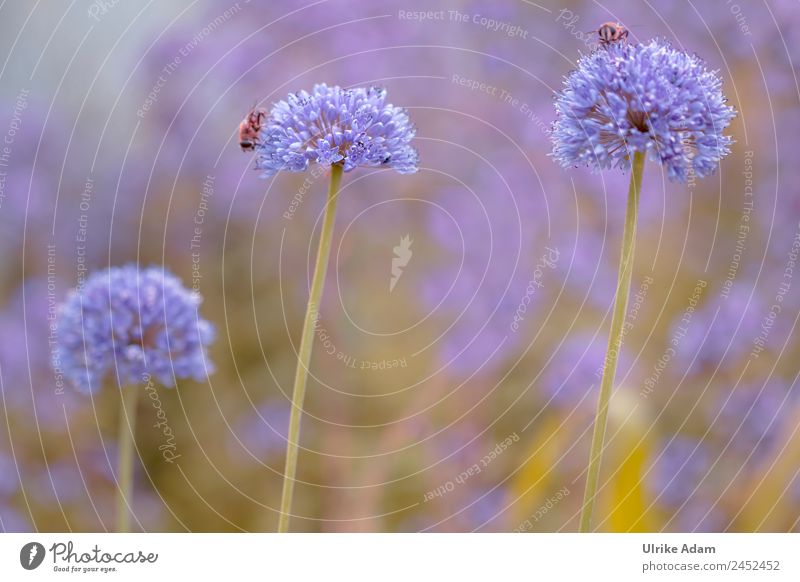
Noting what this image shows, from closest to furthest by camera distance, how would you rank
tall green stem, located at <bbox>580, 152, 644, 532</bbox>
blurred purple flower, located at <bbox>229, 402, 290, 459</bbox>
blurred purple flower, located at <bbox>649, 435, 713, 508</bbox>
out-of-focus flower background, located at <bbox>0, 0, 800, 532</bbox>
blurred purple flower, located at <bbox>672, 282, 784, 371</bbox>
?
tall green stem, located at <bbox>580, 152, 644, 532</bbox> < blurred purple flower, located at <bbox>649, 435, 713, 508</bbox> < blurred purple flower, located at <bbox>672, 282, 784, 371</bbox> < out-of-focus flower background, located at <bbox>0, 0, 800, 532</bbox> < blurred purple flower, located at <bbox>229, 402, 290, 459</bbox>

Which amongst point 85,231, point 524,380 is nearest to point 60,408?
point 85,231

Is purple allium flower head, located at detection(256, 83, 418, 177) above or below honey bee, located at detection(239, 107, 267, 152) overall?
below

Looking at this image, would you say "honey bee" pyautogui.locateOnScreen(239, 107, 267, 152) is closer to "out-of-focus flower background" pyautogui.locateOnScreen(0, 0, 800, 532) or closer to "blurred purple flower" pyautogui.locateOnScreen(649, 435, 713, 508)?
"out-of-focus flower background" pyautogui.locateOnScreen(0, 0, 800, 532)

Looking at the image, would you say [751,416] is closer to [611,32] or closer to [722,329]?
[722,329]

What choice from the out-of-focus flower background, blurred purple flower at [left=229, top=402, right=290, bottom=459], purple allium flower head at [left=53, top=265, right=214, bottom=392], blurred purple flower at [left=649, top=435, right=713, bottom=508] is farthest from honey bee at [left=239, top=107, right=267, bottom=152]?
blurred purple flower at [left=229, top=402, right=290, bottom=459]

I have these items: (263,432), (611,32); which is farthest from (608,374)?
(263,432)
